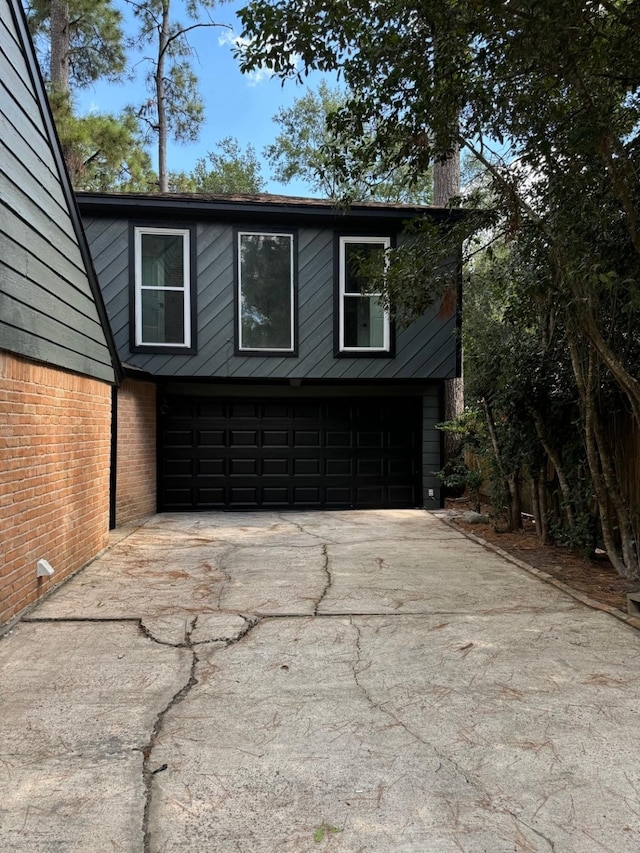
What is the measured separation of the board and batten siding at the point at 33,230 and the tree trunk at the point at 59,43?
9.97m

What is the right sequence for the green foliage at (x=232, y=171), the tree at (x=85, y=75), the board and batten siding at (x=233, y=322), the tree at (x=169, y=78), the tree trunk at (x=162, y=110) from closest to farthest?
the board and batten siding at (x=233, y=322) < the tree at (x=85, y=75) < the tree at (x=169, y=78) < the tree trunk at (x=162, y=110) < the green foliage at (x=232, y=171)

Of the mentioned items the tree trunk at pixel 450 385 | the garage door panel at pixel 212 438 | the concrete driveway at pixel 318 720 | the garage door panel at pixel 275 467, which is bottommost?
the concrete driveway at pixel 318 720

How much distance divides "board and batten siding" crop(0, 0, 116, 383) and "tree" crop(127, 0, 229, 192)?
13.9 m

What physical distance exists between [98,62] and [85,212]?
7726 mm

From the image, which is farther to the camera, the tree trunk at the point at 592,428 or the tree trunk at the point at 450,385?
the tree trunk at the point at 450,385

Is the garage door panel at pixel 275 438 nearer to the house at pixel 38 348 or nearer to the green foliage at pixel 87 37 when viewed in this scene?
the house at pixel 38 348

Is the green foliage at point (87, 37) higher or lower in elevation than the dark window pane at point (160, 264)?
higher

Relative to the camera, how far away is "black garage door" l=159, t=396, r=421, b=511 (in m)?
10.7

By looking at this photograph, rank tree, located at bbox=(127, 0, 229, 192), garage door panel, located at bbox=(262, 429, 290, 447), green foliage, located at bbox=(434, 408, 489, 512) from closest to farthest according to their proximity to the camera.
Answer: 1. green foliage, located at bbox=(434, 408, 489, 512)
2. garage door panel, located at bbox=(262, 429, 290, 447)
3. tree, located at bbox=(127, 0, 229, 192)

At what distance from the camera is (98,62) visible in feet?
47.8

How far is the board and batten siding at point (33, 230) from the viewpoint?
160 inches

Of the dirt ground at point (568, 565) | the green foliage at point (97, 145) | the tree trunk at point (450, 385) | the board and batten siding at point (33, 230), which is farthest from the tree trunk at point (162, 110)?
the dirt ground at point (568, 565)

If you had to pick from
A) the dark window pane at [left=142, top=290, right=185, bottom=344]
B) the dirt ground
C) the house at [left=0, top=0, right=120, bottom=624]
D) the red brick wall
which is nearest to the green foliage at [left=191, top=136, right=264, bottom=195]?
the dark window pane at [left=142, top=290, right=185, bottom=344]

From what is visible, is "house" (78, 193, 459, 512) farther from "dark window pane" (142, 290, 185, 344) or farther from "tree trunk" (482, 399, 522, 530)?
"tree trunk" (482, 399, 522, 530)
